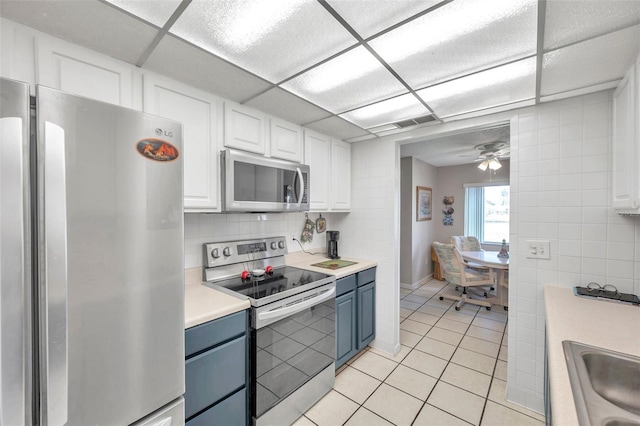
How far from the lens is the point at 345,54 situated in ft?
4.34

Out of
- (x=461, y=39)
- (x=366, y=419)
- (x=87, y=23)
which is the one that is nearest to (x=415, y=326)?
(x=366, y=419)

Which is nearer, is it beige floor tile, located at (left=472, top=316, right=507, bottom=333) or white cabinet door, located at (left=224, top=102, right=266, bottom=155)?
white cabinet door, located at (left=224, top=102, right=266, bottom=155)

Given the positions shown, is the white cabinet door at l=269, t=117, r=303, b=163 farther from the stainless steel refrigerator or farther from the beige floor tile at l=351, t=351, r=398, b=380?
the beige floor tile at l=351, t=351, r=398, b=380

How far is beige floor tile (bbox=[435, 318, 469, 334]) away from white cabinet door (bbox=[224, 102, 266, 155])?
2948 mm

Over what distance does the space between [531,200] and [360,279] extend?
1498 millimetres

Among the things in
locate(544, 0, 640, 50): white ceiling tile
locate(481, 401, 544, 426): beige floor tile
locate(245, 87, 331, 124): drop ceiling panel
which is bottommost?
locate(481, 401, 544, 426): beige floor tile

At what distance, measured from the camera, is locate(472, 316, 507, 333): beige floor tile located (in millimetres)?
3209

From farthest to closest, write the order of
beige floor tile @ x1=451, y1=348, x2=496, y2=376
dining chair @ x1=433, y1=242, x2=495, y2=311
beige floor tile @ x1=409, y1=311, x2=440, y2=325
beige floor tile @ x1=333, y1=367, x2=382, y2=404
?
dining chair @ x1=433, y1=242, x2=495, y2=311
beige floor tile @ x1=409, y1=311, x2=440, y2=325
beige floor tile @ x1=451, y1=348, x2=496, y2=376
beige floor tile @ x1=333, y1=367, x2=382, y2=404

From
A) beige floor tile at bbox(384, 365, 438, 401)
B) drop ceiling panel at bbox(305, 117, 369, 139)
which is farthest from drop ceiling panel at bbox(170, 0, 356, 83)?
beige floor tile at bbox(384, 365, 438, 401)

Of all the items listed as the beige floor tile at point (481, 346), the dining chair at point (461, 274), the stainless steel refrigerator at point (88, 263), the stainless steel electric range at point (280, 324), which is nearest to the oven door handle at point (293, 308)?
the stainless steel electric range at point (280, 324)

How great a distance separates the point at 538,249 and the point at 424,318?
1.93 metres

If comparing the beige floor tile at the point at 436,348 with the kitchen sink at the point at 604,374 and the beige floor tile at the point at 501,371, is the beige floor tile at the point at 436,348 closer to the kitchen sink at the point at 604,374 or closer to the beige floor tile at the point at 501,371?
the beige floor tile at the point at 501,371

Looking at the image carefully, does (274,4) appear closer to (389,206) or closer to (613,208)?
(389,206)

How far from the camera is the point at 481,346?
9.14 feet
